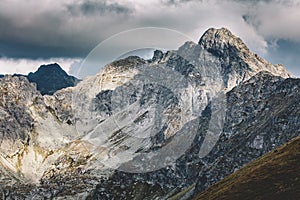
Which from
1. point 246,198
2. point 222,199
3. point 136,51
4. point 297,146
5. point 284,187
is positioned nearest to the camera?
point 136,51

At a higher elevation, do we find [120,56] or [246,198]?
[120,56]

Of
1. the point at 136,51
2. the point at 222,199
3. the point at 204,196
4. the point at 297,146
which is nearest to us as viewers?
the point at 136,51

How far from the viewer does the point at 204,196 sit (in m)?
151

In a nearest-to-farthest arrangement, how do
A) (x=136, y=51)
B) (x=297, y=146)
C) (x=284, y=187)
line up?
(x=136, y=51) < (x=284, y=187) < (x=297, y=146)

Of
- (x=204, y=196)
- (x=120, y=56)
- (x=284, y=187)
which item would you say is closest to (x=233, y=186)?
(x=204, y=196)

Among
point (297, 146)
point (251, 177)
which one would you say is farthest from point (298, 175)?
point (297, 146)

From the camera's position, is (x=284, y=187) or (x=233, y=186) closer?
(x=284, y=187)

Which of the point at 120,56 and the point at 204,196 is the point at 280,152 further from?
the point at 120,56

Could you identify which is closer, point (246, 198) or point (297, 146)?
point (246, 198)

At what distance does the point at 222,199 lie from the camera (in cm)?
12662

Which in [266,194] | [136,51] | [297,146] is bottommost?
[266,194]

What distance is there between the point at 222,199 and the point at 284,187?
25.2m

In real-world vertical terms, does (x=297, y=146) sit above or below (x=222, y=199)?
above

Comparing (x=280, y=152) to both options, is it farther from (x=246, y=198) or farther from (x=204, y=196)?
(x=246, y=198)
